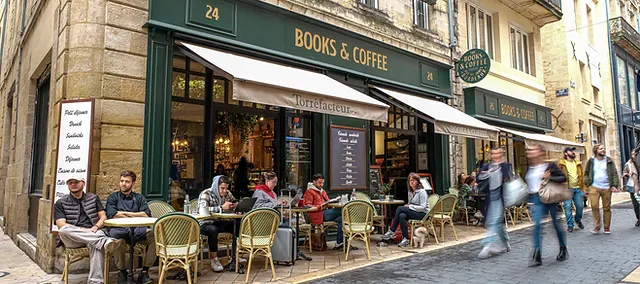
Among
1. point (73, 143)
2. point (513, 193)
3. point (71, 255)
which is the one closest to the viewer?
point (71, 255)

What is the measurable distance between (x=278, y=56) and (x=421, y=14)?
506 cm

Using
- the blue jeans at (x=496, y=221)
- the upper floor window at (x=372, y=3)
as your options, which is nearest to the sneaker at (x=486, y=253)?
the blue jeans at (x=496, y=221)

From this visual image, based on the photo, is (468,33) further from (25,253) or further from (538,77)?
(25,253)

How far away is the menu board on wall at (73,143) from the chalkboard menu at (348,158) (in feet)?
13.4

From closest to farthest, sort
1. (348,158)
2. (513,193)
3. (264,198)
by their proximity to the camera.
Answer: (264,198) → (513,193) → (348,158)

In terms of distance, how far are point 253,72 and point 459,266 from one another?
353cm

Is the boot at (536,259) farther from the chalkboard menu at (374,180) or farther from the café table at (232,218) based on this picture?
the chalkboard menu at (374,180)

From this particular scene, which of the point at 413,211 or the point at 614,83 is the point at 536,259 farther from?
the point at 614,83

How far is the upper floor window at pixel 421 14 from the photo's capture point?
34.2 ft

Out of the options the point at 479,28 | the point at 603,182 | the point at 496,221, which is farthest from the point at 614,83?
the point at 496,221

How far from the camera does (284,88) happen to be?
5316mm

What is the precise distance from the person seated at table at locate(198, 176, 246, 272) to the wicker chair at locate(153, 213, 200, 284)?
83 centimetres

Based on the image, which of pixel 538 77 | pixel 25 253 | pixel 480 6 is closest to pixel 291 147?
pixel 25 253

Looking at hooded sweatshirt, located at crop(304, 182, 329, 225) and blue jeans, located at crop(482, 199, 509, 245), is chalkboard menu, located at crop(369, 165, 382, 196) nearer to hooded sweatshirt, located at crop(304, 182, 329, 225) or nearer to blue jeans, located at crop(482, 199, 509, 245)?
hooded sweatshirt, located at crop(304, 182, 329, 225)
